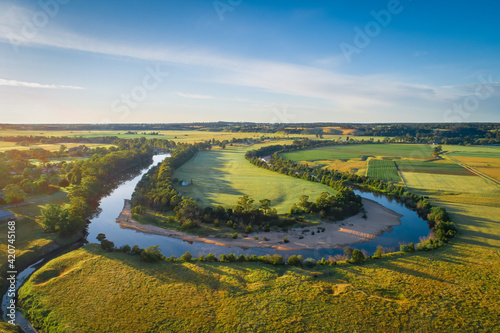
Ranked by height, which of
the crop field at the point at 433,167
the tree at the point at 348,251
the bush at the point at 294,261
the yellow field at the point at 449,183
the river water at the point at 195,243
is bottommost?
the river water at the point at 195,243

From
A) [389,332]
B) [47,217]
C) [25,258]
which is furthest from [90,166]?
[389,332]

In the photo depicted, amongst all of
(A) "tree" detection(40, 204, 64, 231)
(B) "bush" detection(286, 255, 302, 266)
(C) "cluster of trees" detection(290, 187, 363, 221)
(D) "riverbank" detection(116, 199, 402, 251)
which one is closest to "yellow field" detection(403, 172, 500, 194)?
(D) "riverbank" detection(116, 199, 402, 251)

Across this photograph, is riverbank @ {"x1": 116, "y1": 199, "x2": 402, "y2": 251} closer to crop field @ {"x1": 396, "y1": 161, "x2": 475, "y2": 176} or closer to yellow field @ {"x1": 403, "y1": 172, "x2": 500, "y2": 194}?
yellow field @ {"x1": 403, "y1": 172, "x2": 500, "y2": 194}

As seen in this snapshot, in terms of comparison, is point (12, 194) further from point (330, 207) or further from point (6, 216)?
point (330, 207)

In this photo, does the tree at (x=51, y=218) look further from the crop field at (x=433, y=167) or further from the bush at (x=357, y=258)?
the crop field at (x=433, y=167)

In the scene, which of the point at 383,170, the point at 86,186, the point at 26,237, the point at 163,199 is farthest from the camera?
the point at 383,170

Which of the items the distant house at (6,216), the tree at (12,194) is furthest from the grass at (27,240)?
the tree at (12,194)

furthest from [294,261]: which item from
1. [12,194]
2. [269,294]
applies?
[12,194]

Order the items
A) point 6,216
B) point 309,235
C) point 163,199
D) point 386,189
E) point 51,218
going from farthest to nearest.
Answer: point 386,189 < point 163,199 < point 309,235 < point 6,216 < point 51,218
